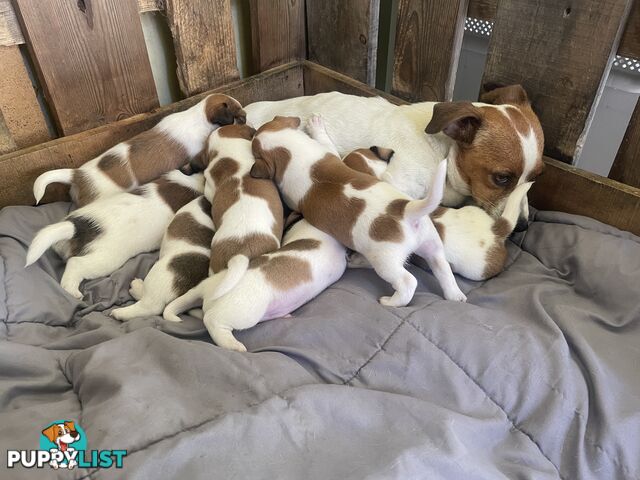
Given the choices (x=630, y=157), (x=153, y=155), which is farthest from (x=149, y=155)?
(x=630, y=157)

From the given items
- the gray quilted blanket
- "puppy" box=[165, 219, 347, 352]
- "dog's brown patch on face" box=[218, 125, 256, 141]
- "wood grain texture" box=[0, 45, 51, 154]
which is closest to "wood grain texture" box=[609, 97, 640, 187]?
the gray quilted blanket

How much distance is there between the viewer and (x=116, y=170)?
2031 mm

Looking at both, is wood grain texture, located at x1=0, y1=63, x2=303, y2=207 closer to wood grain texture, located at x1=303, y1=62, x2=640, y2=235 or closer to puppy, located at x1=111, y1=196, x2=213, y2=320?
puppy, located at x1=111, y1=196, x2=213, y2=320

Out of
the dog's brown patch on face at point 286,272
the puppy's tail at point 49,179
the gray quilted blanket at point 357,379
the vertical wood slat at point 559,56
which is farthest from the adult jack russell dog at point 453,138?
the puppy's tail at point 49,179

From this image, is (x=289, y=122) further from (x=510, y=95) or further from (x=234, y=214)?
(x=510, y=95)

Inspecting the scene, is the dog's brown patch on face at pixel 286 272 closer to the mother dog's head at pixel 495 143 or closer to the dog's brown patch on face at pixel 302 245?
the dog's brown patch on face at pixel 302 245

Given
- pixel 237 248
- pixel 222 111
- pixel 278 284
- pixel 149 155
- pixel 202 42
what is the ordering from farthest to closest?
1. pixel 202 42
2. pixel 222 111
3. pixel 149 155
4. pixel 237 248
5. pixel 278 284

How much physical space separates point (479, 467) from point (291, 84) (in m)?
2.20

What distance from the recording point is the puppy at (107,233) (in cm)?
176

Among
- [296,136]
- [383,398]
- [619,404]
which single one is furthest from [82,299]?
[619,404]

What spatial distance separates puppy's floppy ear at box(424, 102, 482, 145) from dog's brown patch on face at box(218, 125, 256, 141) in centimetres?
72

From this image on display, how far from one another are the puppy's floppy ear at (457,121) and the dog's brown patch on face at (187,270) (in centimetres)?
92

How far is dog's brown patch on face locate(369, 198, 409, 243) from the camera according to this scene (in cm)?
157

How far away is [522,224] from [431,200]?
2.03 ft
